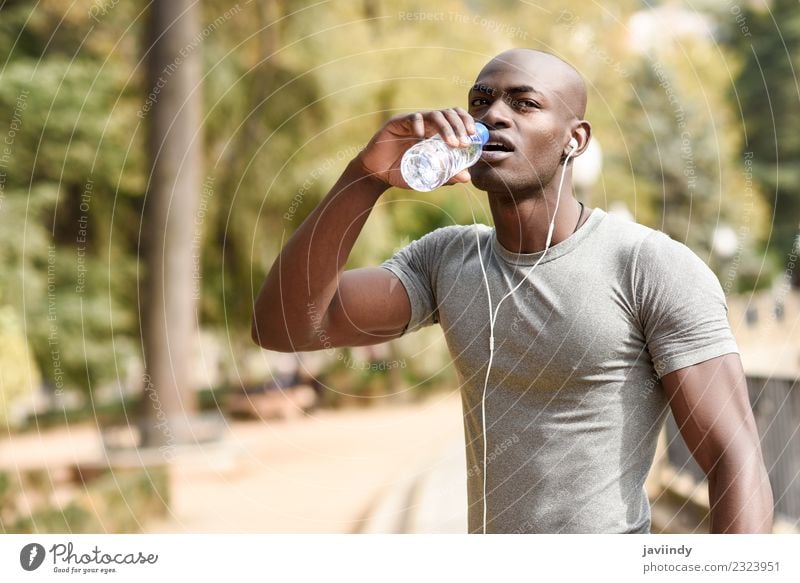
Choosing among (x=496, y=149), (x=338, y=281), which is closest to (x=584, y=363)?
(x=496, y=149)

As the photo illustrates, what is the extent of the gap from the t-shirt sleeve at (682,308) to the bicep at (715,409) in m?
0.03

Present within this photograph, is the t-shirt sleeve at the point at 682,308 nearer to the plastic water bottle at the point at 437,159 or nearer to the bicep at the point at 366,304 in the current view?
the plastic water bottle at the point at 437,159

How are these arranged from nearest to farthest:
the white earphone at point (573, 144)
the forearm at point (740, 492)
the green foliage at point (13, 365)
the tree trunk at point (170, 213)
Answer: the forearm at point (740, 492)
the white earphone at point (573, 144)
the tree trunk at point (170, 213)
the green foliage at point (13, 365)

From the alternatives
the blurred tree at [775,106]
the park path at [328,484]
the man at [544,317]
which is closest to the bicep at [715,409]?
the man at [544,317]

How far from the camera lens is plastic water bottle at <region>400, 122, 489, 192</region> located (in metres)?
2.28

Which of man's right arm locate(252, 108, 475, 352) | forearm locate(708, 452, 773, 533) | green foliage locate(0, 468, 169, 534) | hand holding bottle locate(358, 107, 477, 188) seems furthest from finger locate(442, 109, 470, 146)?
green foliage locate(0, 468, 169, 534)

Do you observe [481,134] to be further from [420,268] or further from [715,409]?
[715,409]

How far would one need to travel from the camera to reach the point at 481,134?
2285mm

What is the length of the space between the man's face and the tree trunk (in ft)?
28.2

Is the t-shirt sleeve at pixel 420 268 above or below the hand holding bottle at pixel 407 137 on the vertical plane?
below

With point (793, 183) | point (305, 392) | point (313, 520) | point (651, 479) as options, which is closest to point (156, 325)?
point (313, 520)

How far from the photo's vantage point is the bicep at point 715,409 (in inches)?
81.7

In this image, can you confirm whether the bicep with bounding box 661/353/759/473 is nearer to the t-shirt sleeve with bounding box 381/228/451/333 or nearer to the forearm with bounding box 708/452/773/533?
the forearm with bounding box 708/452/773/533

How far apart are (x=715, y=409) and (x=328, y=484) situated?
10634 mm
